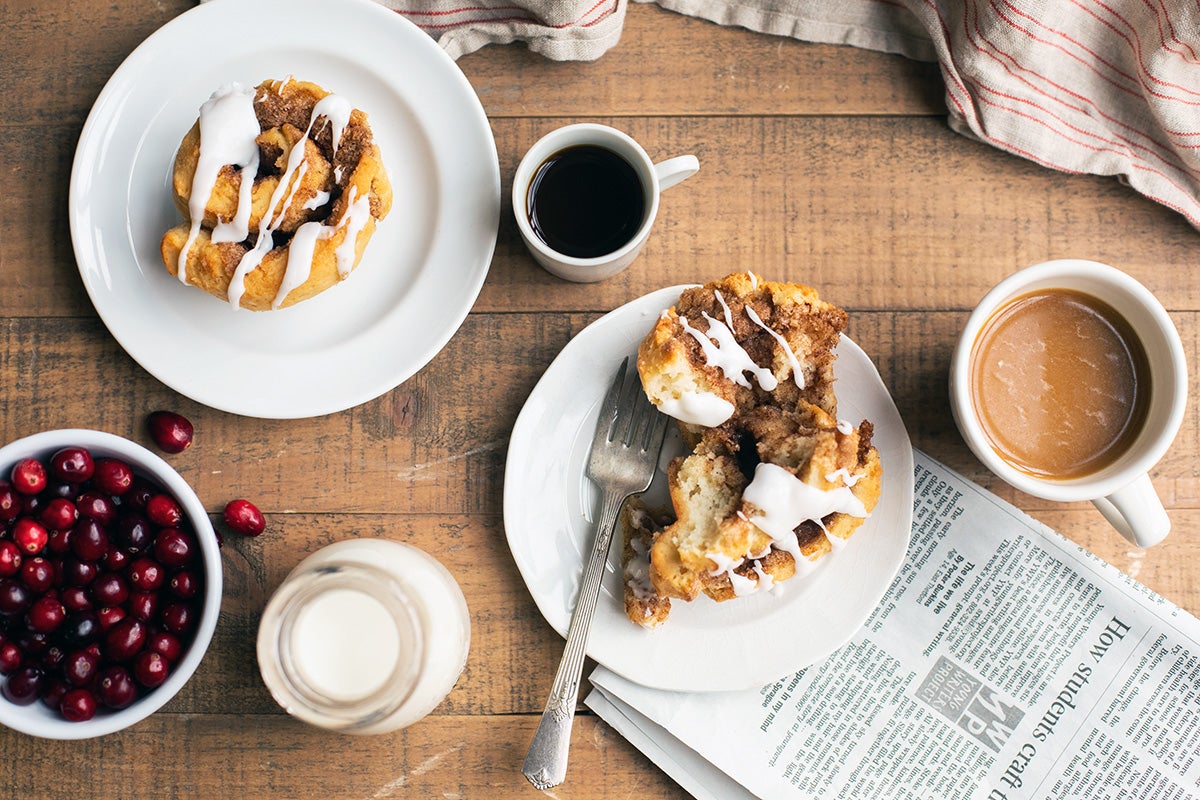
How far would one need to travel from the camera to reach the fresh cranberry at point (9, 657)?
1307mm

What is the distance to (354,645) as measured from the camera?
122cm

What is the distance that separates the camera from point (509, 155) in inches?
59.4

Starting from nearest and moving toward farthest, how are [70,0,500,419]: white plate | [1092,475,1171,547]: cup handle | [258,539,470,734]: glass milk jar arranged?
[258,539,470,734]: glass milk jar < [1092,475,1171,547]: cup handle < [70,0,500,419]: white plate

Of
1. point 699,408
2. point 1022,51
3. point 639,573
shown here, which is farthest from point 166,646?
point 1022,51

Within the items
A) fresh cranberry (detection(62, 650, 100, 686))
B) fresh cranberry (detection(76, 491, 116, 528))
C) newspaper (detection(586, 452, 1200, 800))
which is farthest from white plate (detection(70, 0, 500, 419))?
newspaper (detection(586, 452, 1200, 800))

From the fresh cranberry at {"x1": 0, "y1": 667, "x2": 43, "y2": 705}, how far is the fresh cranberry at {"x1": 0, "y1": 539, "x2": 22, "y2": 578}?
15cm

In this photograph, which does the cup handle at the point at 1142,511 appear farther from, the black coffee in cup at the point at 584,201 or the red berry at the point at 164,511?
the red berry at the point at 164,511

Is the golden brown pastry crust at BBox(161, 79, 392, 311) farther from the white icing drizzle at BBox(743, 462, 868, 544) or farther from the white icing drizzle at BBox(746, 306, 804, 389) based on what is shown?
the white icing drizzle at BBox(743, 462, 868, 544)

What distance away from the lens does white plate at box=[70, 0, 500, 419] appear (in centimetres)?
140

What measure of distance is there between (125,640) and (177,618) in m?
0.07

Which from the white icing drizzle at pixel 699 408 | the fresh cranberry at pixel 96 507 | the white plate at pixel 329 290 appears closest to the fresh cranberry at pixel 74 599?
the fresh cranberry at pixel 96 507

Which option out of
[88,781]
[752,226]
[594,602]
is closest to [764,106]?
[752,226]

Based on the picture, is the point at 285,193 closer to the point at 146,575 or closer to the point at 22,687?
the point at 146,575

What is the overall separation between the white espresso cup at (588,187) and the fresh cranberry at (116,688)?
0.87 metres
